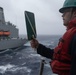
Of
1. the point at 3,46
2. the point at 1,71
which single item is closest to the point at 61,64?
the point at 1,71

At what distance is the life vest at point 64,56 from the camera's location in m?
2.25

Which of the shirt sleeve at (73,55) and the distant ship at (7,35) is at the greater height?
the shirt sleeve at (73,55)

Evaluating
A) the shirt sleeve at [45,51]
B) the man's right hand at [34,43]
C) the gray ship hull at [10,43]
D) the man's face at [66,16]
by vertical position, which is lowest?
the gray ship hull at [10,43]

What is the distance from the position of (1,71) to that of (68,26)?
24347 millimetres

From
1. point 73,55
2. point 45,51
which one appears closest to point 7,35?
point 45,51

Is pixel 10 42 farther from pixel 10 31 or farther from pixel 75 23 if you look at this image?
pixel 75 23

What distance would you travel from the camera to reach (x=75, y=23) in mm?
2248

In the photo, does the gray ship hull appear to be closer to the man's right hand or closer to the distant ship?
the distant ship

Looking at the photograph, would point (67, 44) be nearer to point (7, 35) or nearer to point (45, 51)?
point (45, 51)

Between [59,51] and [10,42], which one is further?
[10,42]

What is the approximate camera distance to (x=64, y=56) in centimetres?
228

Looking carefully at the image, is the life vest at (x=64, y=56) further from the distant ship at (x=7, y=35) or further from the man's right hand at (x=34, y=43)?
the distant ship at (x=7, y=35)

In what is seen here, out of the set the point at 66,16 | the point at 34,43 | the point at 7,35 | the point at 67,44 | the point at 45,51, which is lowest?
the point at 7,35

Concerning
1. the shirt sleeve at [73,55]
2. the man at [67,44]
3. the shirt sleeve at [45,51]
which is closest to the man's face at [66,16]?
the man at [67,44]
